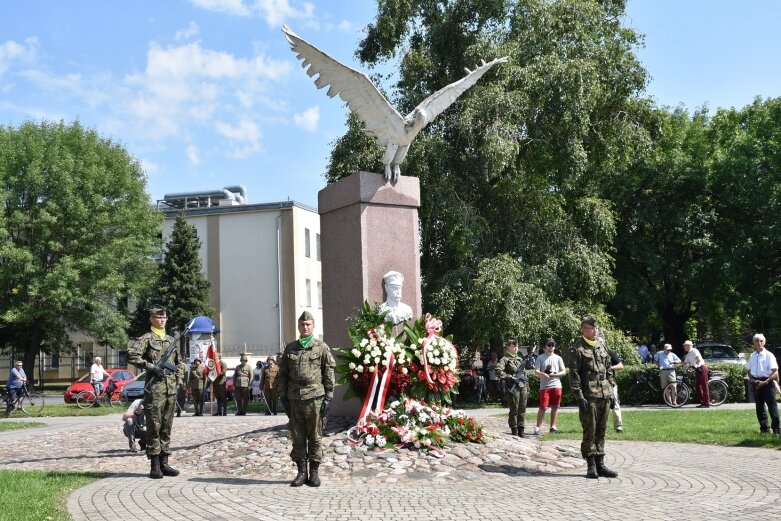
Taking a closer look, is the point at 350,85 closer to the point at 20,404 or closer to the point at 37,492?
the point at 37,492

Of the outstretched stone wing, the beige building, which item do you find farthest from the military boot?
the beige building

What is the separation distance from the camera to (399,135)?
12.4 m

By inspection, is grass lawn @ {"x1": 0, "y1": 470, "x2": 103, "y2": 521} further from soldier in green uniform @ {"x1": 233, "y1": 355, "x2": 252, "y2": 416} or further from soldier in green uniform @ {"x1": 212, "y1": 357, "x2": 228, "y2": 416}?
soldier in green uniform @ {"x1": 233, "y1": 355, "x2": 252, "y2": 416}

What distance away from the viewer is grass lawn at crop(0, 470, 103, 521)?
7258 mm

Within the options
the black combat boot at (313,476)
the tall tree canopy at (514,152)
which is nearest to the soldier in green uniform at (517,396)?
the black combat boot at (313,476)

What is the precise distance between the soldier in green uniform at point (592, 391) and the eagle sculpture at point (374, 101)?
4268 mm

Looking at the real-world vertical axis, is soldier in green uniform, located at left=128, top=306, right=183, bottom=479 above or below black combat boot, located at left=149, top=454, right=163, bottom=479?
above

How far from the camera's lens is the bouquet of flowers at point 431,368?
1090 cm

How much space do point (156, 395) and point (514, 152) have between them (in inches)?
577

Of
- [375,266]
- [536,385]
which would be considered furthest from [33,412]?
[375,266]

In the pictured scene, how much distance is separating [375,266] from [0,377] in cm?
4567

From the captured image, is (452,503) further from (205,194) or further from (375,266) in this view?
(205,194)

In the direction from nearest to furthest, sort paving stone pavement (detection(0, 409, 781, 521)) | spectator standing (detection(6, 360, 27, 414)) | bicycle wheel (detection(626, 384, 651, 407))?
paving stone pavement (detection(0, 409, 781, 521)) < bicycle wheel (detection(626, 384, 651, 407)) < spectator standing (detection(6, 360, 27, 414))

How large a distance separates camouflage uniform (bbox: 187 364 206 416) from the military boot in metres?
13.9
